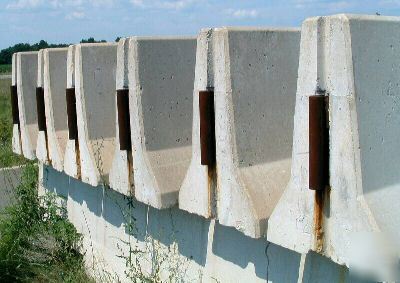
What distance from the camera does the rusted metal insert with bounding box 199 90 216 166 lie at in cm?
321

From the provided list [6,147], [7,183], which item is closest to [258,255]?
[7,183]

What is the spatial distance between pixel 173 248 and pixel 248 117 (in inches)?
51.1

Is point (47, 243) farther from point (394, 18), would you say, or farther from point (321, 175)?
point (394, 18)

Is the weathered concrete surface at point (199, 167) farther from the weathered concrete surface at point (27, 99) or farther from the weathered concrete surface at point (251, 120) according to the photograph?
the weathered concrete surface at point (27, 99)

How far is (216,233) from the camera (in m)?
3.63

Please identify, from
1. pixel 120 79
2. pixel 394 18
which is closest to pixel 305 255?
pixel 394 18

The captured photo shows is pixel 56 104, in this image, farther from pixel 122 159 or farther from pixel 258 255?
pixel 258 255

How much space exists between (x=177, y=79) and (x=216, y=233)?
104cm

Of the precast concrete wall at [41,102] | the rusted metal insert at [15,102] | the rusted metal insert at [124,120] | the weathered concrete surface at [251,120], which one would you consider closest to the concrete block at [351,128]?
the weathered concrete surface at [251,120]

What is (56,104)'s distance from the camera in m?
5.12

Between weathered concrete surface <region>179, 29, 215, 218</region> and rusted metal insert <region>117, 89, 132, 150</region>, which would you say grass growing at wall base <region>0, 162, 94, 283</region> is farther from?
weathered concrete surface <region>179, 29, 215, 218</region>

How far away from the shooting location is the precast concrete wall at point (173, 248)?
319cm

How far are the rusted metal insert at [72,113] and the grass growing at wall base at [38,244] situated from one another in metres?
1.10

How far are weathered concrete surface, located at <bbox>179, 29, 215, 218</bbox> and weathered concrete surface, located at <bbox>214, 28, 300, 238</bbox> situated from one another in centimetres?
7
